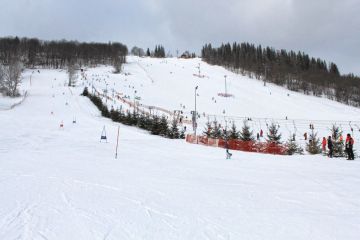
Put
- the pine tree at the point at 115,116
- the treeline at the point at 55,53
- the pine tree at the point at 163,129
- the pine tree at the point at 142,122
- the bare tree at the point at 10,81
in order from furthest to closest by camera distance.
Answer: the treeline at the point at 55,53
the bare tree at the point at 10,81
the pine tree at the point at 115,116
the pine tree at the point at 142,122
the pine tree at the point at 163,129

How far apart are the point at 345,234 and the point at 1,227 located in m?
6.47

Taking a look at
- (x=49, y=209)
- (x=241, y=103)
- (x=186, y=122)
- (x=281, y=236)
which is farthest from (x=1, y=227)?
(x=241, y=103)

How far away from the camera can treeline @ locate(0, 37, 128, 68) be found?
139 m

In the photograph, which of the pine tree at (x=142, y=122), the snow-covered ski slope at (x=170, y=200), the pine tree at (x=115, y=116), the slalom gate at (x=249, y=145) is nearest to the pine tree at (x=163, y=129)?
the pine tree at (x=142, y=122)

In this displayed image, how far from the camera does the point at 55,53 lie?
147m

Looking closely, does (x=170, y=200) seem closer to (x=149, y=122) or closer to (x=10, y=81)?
(x=149, y=122)

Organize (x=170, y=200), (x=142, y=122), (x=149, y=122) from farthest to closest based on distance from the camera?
1. (x=142, y=122)
2. (x=149, y=122)
3. (x=170, y=200)

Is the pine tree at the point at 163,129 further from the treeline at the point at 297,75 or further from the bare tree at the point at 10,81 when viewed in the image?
the treeline at the point at 297,75

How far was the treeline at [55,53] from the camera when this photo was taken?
455 ft

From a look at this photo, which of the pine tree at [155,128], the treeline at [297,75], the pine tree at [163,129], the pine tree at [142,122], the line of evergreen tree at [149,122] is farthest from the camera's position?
the treeline at [297,75]

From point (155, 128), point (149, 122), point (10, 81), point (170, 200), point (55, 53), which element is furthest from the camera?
point (55, 53)

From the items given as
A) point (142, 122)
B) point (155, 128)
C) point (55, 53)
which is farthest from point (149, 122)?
point (55, 53)

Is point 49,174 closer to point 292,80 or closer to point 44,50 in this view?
point 292,80

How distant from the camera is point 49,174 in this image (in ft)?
36.4
